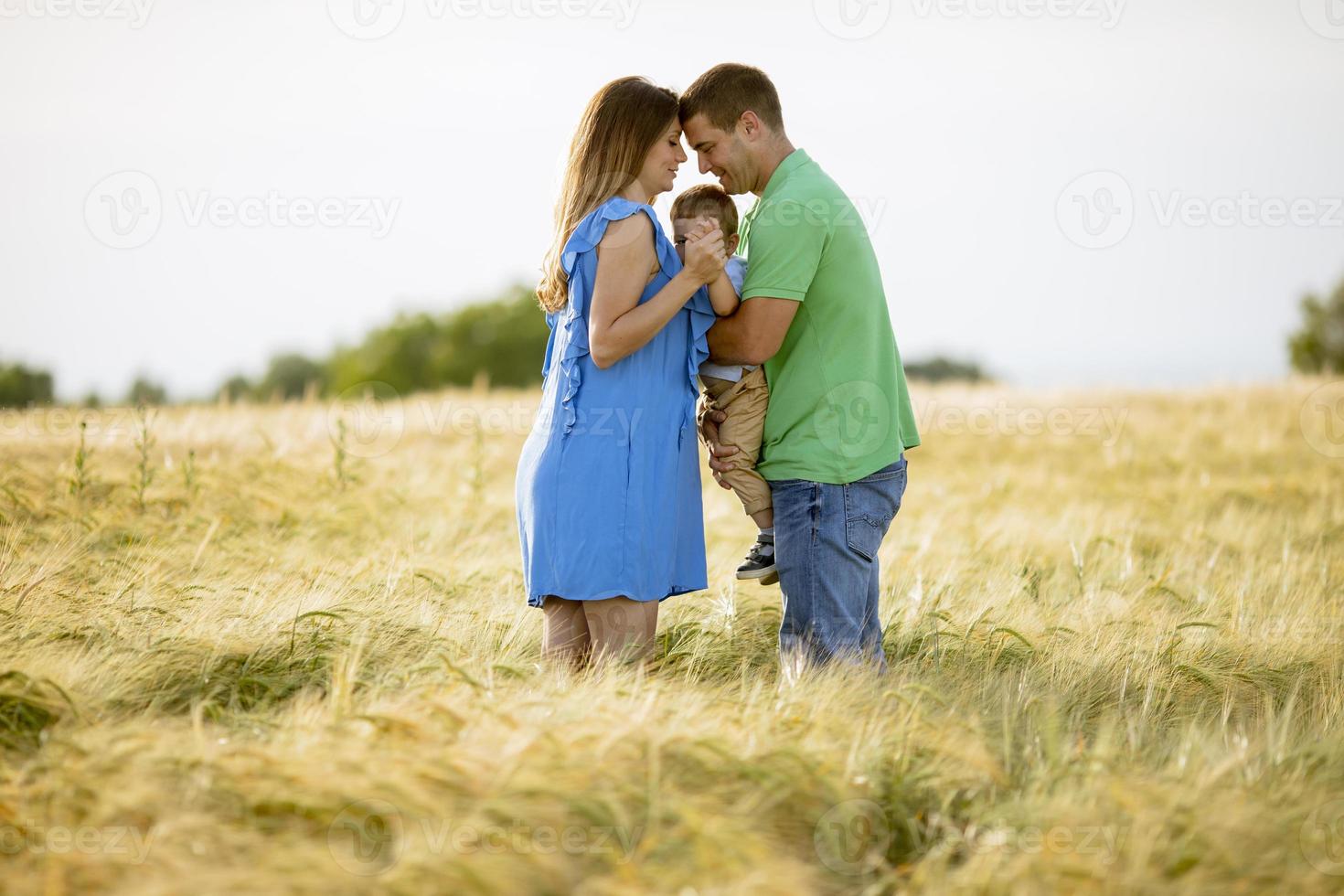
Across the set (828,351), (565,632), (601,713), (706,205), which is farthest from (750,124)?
(601,713)

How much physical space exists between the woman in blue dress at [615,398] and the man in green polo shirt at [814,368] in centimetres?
21

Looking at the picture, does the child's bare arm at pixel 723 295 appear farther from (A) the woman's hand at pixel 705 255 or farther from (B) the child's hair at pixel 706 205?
(B) the child's hair at pixel 706 205

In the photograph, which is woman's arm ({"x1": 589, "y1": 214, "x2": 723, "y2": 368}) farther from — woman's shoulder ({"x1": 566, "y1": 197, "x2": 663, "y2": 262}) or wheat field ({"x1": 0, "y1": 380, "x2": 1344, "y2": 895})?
wheat field ({"x1": 0, "y1": 380, "x2": 1344, "y2": 895})

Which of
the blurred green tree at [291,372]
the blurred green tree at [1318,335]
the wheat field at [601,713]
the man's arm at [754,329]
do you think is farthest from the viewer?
the blurred green tree at [291,372]

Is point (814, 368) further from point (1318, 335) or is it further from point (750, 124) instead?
point (1318, 335)

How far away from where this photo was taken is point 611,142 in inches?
154

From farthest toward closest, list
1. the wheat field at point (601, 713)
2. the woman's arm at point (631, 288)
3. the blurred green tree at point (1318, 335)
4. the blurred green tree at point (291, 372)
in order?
the blurred green tree at point (291, 372) < the blurred green tree at point (1318, 335) < the woman's arm at point (631, 288) < the wheat field at point (601, 713)

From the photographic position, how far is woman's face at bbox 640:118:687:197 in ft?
13.0

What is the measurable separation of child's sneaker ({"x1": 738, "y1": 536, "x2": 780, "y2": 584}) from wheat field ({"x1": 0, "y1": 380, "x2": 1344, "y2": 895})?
44cm

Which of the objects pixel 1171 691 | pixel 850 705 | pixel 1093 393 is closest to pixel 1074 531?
pixel 1171 691

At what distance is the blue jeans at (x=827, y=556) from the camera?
4.09 meters

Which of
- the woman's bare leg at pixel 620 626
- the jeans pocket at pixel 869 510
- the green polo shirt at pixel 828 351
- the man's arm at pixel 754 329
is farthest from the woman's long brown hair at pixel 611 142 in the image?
the jeans pocket at pixel 869 510

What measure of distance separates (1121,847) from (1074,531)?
5.12 meters

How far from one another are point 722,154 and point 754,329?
747 millimetres
